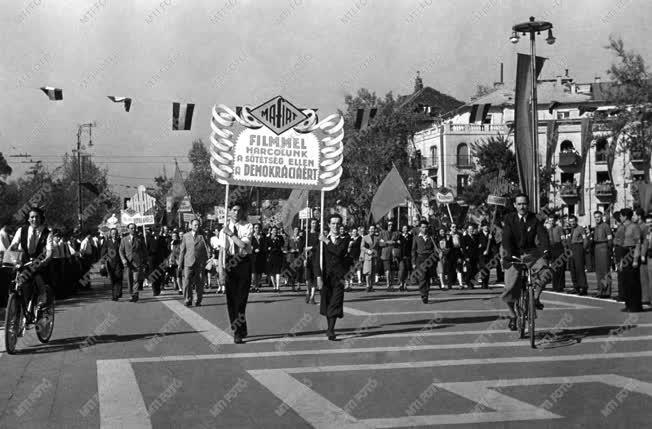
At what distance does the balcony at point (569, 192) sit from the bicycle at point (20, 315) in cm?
5739

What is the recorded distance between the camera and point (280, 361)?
31.0 feet

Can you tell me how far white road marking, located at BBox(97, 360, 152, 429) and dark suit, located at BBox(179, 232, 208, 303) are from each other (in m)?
8.26

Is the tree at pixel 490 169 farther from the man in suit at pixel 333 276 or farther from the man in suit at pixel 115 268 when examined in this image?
the man in suit at pixel 333 276

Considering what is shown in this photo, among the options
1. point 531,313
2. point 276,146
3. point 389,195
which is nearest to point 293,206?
point 389,195

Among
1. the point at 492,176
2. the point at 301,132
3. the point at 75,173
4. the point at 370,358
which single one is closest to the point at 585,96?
the point at 492,176

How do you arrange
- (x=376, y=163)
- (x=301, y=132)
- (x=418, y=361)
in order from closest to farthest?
(x=418, y=361), (x=301, y=132), (x=376, y=163)

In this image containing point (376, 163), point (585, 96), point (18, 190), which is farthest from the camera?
point (585, 96)

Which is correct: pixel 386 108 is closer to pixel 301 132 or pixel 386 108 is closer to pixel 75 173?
pixel 75 173

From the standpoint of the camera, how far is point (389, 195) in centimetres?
2778

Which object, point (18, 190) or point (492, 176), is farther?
point (18, 190)

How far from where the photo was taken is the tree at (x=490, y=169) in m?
62.4

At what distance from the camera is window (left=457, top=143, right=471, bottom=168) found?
240 ft

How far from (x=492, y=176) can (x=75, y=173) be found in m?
36.2

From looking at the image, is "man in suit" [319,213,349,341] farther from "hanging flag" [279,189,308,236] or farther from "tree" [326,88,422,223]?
"tree" [326,88,422,223]
